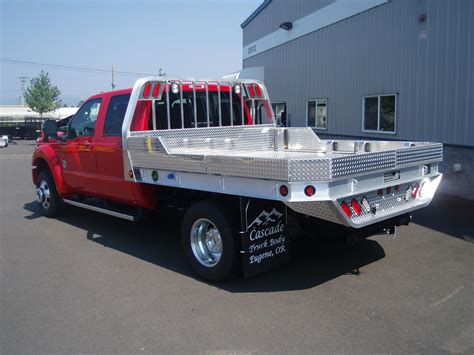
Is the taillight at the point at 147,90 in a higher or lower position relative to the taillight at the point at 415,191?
higher

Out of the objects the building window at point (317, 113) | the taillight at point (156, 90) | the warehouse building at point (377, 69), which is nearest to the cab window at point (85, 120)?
the taillight at point (156, 90)

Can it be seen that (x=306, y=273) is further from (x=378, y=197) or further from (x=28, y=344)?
(x=28, y=344)

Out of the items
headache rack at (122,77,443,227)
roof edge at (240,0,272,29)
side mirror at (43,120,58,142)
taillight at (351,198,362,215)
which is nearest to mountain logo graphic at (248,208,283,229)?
headache rack at (122,77,443,227)

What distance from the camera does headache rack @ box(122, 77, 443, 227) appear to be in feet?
13.5

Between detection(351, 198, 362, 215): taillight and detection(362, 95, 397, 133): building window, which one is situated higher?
detection(362, 95, 397, 133): building window

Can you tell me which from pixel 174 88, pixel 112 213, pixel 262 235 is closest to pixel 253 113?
pixel 174 88

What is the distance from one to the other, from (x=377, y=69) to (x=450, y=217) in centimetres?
595

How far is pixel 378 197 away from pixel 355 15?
410 inches

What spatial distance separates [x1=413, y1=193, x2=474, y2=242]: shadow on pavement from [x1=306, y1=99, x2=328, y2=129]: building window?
6487mm

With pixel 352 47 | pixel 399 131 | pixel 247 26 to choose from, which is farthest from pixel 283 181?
pixel 247 26

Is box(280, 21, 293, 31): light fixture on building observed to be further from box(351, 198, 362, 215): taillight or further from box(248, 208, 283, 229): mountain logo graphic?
box(351, 198, 362, 215): taillight

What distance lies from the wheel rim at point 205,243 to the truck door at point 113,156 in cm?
133

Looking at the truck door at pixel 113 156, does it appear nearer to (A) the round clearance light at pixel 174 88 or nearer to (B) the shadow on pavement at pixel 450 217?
(A) the round clearance light at pixel 174 88

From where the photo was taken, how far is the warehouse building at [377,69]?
9.82 meters
